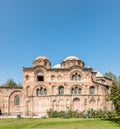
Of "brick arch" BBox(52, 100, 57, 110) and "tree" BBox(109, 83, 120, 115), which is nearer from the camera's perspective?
"tree" BBox(109, 83, 120, 115)

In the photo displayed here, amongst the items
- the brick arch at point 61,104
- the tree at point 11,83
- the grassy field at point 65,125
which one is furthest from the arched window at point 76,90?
the tree at point 11,83

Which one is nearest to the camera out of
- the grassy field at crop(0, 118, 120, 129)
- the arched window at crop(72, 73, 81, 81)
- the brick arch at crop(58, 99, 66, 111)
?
the grassy field at crop(0, 118, 120, 129)

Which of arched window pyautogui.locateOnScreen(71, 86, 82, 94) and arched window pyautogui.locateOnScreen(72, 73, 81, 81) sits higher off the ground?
arched window pyautogui.locateOnScreen(72, 73, 81, 81)

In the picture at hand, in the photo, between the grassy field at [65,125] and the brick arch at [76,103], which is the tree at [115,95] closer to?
the grassy field at [65,125]

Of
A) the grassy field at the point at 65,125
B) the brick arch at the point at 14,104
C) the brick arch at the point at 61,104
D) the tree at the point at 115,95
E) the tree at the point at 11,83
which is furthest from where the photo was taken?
the tree at the point at 11,83

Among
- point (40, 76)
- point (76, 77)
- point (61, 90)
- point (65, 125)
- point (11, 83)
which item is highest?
point (11, 83)

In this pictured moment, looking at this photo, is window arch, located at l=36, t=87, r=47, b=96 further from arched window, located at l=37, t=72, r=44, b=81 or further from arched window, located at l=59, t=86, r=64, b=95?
arched window, located at l=59, t=86, r=64, b=95

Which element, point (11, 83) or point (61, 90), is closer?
point (61, 90)

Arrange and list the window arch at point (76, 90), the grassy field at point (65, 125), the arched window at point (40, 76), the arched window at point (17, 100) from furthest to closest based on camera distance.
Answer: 1. the arched window at point (17, 100)
2. the arched window at point (40, 76)
3. the window arch at point (76, 90)
4. the grassy field at point (65, 125)

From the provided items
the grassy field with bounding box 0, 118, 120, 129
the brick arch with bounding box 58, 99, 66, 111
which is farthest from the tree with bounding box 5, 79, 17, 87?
the grassy field with bounding box 0, 118, 120, 129

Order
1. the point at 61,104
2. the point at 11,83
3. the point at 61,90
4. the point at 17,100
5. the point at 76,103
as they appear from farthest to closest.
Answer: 1. the point at 11,83
2. the point at 17,100
3. the point at 61,90
4. the point at 76,103
5. the point at 61,104

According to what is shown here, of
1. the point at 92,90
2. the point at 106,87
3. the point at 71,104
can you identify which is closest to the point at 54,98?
the point at 71,104

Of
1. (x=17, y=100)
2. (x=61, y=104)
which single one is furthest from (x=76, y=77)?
(x=17, y=100)

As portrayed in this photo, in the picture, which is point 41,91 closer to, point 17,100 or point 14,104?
point 17,100
